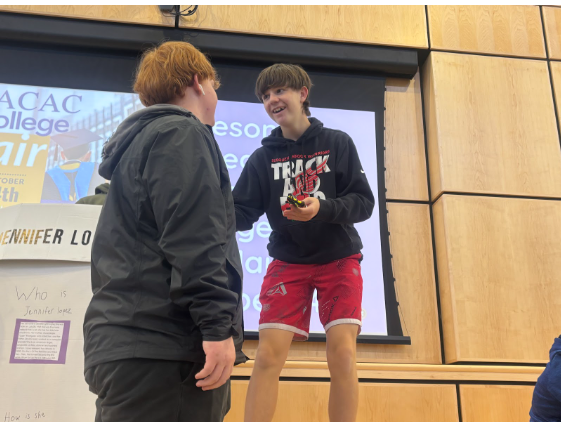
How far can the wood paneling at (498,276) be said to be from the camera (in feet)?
8.93

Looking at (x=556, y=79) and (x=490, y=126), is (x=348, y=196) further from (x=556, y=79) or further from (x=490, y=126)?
(x=556, y=79)

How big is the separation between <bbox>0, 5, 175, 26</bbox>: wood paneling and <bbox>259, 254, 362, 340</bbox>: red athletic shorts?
1.99 metres

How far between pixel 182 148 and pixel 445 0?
9.90 ft

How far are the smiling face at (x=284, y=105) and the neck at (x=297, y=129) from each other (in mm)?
11

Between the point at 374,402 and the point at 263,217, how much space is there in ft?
3.76

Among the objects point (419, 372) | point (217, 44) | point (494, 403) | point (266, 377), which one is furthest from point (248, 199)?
point (494, 403)

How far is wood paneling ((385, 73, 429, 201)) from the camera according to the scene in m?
3.10

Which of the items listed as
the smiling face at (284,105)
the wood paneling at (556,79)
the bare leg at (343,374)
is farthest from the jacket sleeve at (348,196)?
the wood paneling at (556,79)

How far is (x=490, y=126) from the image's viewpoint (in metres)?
3.14

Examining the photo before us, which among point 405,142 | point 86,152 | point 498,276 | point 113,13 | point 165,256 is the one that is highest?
point 113,13

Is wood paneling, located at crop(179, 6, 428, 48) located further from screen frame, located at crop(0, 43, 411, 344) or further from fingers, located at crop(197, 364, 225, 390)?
fingers, located at crop(197, 364, 225, 390)

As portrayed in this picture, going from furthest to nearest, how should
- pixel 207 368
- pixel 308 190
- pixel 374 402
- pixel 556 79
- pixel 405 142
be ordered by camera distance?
pixel 556 79 → pixel 405 142 → pixel 374 402 → pixel 308 190 → pixel 207 368

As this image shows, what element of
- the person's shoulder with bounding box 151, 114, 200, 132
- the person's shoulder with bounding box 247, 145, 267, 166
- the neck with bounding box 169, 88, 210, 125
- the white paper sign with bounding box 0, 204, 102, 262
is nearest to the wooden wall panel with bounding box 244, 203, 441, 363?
the person's shoulder with bounding box 247, 145, 267, 166

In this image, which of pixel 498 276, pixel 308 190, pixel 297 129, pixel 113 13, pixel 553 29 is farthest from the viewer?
pixel 553 29
